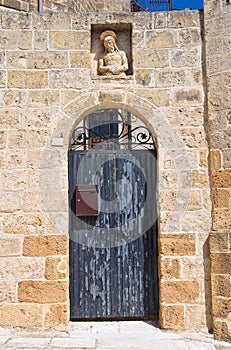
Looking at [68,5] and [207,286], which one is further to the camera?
[68,5]

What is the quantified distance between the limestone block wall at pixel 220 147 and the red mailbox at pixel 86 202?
4.39ft

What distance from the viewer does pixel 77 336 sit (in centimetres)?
415

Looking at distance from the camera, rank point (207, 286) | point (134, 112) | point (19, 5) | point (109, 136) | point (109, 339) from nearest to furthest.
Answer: point (109, 339), point (207, 286), point (134, 112), point (109, 136), point (19, 5)

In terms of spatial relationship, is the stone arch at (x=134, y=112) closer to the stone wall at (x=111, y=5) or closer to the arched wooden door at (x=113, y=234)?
the arched wooden door at (x=113, y=234)

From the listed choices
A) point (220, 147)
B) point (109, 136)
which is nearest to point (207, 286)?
point (220, 147)

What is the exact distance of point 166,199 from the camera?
441 cm

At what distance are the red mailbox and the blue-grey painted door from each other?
0.23 feet

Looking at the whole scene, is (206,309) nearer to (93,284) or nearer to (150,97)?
(93,284)

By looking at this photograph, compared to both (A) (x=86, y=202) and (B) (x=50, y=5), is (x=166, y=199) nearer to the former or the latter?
(A) (x=86, y=202)

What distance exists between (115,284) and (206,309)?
1043 mm

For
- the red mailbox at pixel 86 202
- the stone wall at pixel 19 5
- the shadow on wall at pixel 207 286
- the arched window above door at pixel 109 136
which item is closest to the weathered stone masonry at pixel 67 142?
the shadow on wall at pixel 207 286

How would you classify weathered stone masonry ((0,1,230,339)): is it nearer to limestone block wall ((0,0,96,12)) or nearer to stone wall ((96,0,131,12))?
limestone block wall ((0,0,96,12))

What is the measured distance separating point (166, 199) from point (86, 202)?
0.92 meters

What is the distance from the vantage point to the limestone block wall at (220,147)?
4.14 m
